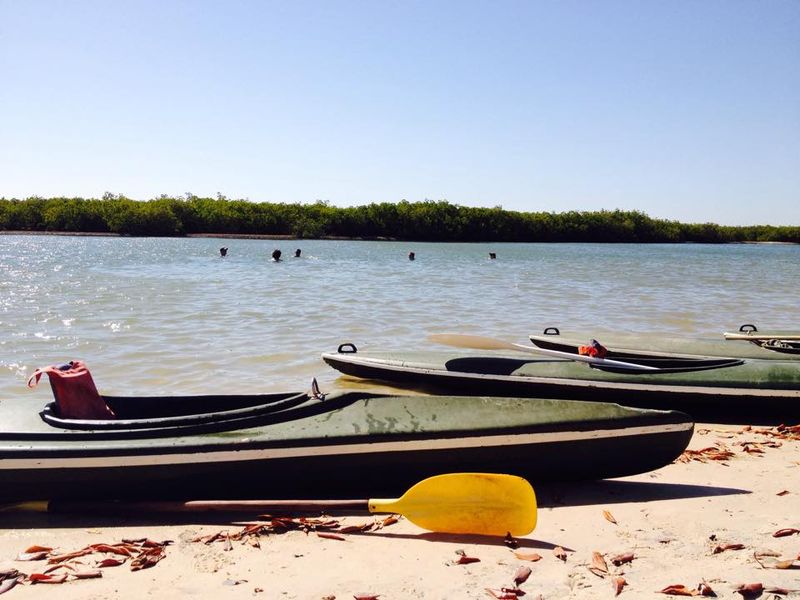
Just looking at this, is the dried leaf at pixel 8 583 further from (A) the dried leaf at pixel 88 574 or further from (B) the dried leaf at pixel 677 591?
(B) the dried leaf at pixel 677 591

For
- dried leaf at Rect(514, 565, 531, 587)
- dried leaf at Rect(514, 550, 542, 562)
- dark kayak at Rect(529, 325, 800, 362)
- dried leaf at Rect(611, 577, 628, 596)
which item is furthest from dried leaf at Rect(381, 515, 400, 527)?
dark kayak at Rect(529, 325, 800, 362)

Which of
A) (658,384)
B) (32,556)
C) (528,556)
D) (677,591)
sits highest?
(658,384)

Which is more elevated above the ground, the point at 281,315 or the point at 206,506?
the point at 281,315

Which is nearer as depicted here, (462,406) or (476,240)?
(462,406)

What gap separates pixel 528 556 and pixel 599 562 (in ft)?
1.16

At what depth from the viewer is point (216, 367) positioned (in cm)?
894

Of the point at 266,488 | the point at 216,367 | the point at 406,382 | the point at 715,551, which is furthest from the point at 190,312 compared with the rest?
the point at 715,551

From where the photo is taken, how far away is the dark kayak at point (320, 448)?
4.04 metres

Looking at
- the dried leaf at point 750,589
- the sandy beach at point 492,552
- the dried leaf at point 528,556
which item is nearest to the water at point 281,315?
the sandy beach at point 492,552

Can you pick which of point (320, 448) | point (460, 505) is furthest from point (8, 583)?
point (460, 505)

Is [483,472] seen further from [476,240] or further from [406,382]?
[476,240]

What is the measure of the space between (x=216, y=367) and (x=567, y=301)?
10.9m

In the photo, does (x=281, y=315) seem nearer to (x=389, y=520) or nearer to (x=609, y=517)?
(x=389, y=520)

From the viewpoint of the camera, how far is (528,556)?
342 centimetres
